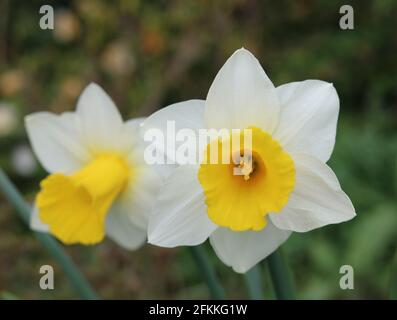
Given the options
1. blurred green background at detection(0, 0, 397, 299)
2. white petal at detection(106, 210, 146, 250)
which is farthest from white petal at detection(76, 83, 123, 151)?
blurred green background at detection(0, 0, 397, 299)

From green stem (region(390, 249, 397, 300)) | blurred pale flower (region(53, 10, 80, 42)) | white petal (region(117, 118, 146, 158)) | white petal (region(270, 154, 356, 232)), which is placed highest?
blurred pale flower (region(53, 10, 80, 42))

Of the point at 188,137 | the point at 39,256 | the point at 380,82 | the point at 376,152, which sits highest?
the point at 188,137

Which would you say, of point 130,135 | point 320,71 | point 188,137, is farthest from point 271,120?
point 320,71

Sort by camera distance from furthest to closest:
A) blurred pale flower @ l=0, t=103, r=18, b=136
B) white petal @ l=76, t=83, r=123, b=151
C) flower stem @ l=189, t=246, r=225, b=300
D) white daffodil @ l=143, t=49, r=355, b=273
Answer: blurred pale flower @ l=0, t=103, r=18, b=136
white petal @ l=76, t=83, r=123, b=151
flower stem @ l=189, t=246, r=225, b=300
white daffodil @ l=143, t=49, r=355, b=273

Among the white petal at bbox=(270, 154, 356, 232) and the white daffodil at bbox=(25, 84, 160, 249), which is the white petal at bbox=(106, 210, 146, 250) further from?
the white petal at bbox=(270, 154, 356, 232)

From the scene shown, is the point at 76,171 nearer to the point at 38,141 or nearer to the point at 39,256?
the point at 38,141

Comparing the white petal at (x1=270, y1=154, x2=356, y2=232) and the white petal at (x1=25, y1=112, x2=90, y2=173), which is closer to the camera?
the white petal at (x1=270, y1=154, x2=356, y2=232)

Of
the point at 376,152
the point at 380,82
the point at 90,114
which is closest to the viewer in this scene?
the point at 90,114

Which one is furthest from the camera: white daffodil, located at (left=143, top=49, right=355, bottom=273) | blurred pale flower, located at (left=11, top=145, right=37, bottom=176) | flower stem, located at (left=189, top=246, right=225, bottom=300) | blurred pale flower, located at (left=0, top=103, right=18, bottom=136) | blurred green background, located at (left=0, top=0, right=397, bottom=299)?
blurred pale flower, located at (left=0, top=103, right=18, bottom=136)
